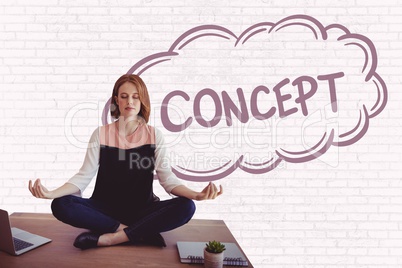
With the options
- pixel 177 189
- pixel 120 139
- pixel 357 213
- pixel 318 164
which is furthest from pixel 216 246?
pixel 357 213

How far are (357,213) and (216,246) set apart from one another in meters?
1.60

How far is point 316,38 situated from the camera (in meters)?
2.72

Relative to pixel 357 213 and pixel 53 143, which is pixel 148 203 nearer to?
pixel 53 143

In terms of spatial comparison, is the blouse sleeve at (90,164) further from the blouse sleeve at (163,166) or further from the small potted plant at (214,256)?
the small potted plant at (214,256)

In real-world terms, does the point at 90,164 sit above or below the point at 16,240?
above

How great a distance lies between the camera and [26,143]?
2758 millimetres

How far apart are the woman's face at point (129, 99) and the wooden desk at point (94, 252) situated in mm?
822

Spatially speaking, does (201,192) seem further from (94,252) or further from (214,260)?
(94,252)

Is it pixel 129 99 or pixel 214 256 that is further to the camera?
pixel 129 99

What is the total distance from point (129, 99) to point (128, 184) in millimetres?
536

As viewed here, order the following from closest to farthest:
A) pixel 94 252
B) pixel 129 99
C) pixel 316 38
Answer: pixel 94 252
pixel 129 99
pixel 316 38

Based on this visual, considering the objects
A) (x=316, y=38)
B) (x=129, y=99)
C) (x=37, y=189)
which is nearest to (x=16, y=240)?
(x=37, y=189)

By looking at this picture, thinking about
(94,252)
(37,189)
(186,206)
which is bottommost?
(94,252)

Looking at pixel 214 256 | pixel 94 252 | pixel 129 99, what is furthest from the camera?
pixel 129 99
